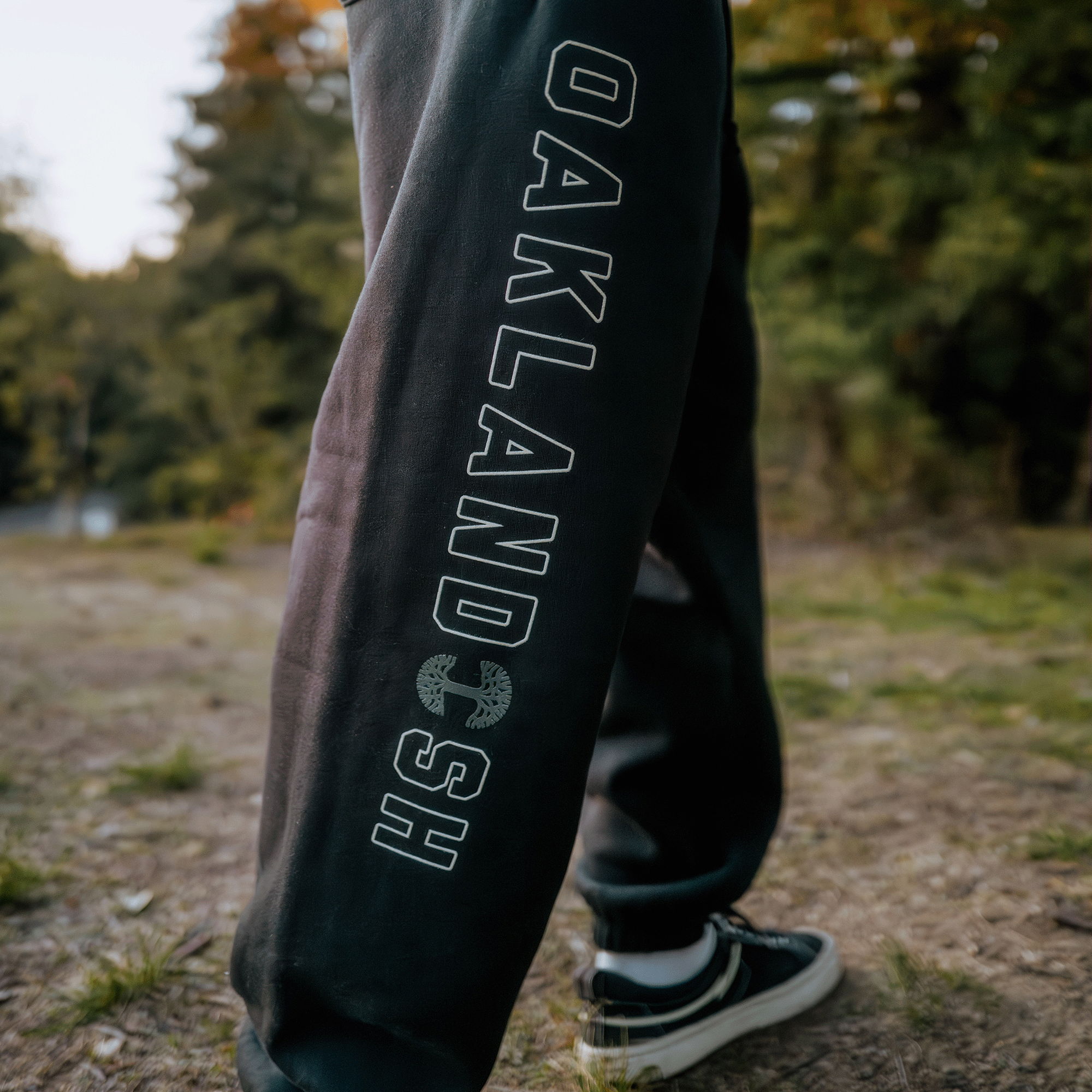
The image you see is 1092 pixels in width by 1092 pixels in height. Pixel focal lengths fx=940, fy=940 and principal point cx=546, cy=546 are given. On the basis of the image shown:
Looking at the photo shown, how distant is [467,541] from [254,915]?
44 centimetres

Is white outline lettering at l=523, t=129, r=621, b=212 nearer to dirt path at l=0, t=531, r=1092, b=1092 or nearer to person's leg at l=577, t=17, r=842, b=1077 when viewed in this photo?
person's leg at l=577, t=17, r=842, b=1077

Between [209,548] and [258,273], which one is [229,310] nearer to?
[258,273]

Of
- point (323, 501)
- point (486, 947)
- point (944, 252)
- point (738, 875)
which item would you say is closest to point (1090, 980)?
point (738, 875)

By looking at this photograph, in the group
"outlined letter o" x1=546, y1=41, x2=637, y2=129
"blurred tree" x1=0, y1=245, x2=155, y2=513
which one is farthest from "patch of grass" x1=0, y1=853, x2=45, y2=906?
"blurred tree" x1=0, y1=245, x2=155, y2=513

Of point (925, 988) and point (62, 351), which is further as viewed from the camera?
point (62, 351)

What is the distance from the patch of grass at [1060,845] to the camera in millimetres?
1680

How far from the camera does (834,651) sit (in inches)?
135

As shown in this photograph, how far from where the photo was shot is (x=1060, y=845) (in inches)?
67.0

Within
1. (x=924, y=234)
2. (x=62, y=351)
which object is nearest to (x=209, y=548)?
(x=62, y=351)

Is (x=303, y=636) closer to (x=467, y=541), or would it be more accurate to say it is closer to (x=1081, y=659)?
(x=467, y=541)

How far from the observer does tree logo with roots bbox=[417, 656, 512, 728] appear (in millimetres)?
834

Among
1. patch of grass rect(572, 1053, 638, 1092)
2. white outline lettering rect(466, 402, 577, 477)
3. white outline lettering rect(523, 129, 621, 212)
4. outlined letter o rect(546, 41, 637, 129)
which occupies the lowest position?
patch of grass rect(572, 1053, 638, 1092)

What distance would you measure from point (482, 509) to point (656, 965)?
66 centimetres

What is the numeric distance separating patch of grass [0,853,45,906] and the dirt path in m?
0.01
